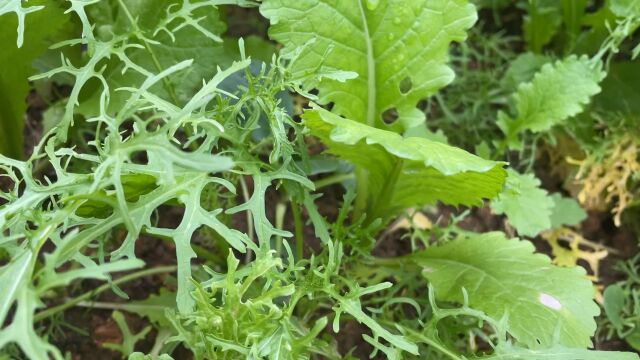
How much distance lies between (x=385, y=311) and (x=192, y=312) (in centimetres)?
52

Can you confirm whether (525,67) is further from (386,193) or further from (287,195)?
(287,195)

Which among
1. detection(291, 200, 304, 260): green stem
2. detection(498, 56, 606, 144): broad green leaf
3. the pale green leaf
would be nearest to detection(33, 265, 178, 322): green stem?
detection(291, 200, 304, 260): green stem

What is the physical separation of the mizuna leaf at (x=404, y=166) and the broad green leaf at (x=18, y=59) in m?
0.58

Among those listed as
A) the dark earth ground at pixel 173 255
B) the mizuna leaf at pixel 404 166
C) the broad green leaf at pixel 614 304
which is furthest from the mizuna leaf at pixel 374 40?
the broad green leaf at pixel 614 304

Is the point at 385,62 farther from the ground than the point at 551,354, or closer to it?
farther from the ground

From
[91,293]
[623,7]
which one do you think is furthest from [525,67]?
[91,293]

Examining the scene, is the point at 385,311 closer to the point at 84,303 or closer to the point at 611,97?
the point at 84,303

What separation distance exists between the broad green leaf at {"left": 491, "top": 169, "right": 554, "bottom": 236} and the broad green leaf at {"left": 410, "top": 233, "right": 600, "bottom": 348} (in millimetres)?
78

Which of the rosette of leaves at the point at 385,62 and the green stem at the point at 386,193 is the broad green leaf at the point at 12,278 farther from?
the green stem at the point at 386,193

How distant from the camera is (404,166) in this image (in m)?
1.31

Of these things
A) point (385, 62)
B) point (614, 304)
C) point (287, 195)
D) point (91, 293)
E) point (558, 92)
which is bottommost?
point (614, 304)

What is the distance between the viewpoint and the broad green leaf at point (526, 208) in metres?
1.44

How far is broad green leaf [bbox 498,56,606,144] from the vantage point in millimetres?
1480

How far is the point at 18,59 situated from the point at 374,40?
69 centimetres
